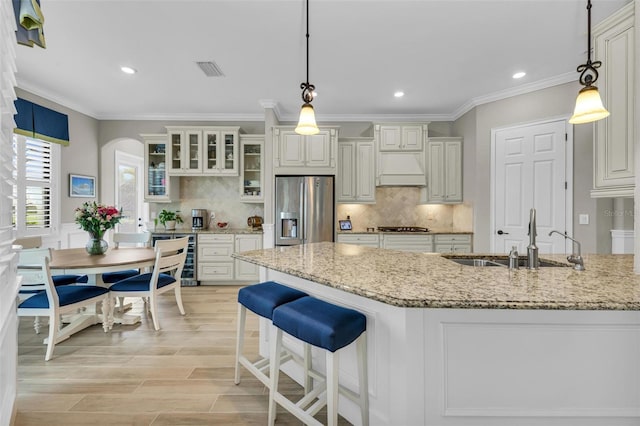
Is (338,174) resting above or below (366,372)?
above

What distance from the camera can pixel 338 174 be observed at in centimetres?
465

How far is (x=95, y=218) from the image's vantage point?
2965 mm

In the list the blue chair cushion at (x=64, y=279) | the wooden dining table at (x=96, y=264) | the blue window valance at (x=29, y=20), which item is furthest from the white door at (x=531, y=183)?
the blue chair cushion at (x=64, y=279)

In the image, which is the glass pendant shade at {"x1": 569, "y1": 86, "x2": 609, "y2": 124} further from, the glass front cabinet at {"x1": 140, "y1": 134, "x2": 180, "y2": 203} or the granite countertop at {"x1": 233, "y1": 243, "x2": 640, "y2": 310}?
the glass front cabinet at {"x1": 140, "y1": 134, "x2": 180, "y2": 203}

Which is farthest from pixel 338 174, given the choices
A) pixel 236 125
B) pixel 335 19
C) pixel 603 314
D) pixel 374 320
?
pixel 603 314

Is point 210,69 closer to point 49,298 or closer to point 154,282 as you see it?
point 154,282

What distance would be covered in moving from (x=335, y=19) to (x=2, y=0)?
2.02 metres

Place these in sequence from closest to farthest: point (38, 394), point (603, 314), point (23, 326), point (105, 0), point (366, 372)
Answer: point (603, 314)
point (366, 372)
point (38, 394)
point (105, 0)
point (23, 326)

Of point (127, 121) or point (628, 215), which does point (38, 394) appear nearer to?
point (127, 121)

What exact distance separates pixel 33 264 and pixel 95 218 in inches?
28.9

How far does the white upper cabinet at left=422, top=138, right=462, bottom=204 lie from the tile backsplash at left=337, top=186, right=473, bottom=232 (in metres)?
0.33

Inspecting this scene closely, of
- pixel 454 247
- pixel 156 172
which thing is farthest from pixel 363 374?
pixel 156 172

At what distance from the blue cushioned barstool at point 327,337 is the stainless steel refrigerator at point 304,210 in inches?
106

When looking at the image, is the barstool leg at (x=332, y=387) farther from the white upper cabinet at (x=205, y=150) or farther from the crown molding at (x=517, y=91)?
the crown molding at (x=517, y=91)
